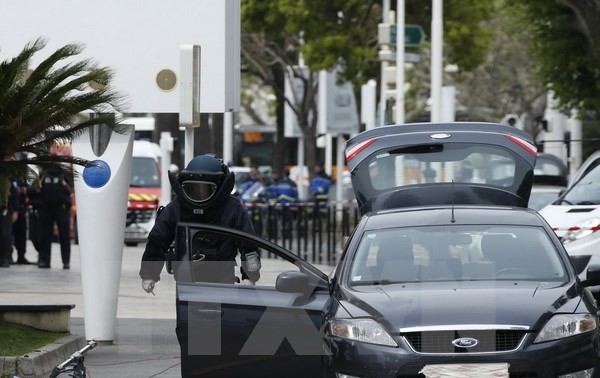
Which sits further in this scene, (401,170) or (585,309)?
(401,170)

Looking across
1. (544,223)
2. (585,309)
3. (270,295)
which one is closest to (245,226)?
(270,295)

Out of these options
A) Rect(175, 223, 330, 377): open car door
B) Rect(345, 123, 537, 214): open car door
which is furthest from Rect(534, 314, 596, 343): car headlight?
Rect(345, 123, 537, 214): open car door

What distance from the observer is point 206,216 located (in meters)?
11.0

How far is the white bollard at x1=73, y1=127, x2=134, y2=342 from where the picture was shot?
13.6 m

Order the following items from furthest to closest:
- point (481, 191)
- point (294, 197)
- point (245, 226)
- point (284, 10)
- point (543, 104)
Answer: point (543, 104) → point (284, 10) → point (294, 197) → point (481, 191) → point (245, 226)

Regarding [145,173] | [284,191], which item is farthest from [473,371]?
[284,191]

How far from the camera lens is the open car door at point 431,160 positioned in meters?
12.9

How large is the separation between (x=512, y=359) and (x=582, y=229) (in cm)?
771

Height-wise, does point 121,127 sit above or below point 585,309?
above

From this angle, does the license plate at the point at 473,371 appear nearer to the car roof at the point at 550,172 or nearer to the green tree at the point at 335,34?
the car roof at the point at 550,172

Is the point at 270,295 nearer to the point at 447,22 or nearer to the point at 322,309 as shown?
the point at 322,309

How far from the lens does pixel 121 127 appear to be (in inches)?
446

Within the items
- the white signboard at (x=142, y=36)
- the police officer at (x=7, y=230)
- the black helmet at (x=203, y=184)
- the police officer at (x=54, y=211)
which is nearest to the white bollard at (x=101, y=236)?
the white signboard at (x=142, y=36)

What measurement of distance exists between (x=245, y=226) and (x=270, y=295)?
131 cm
